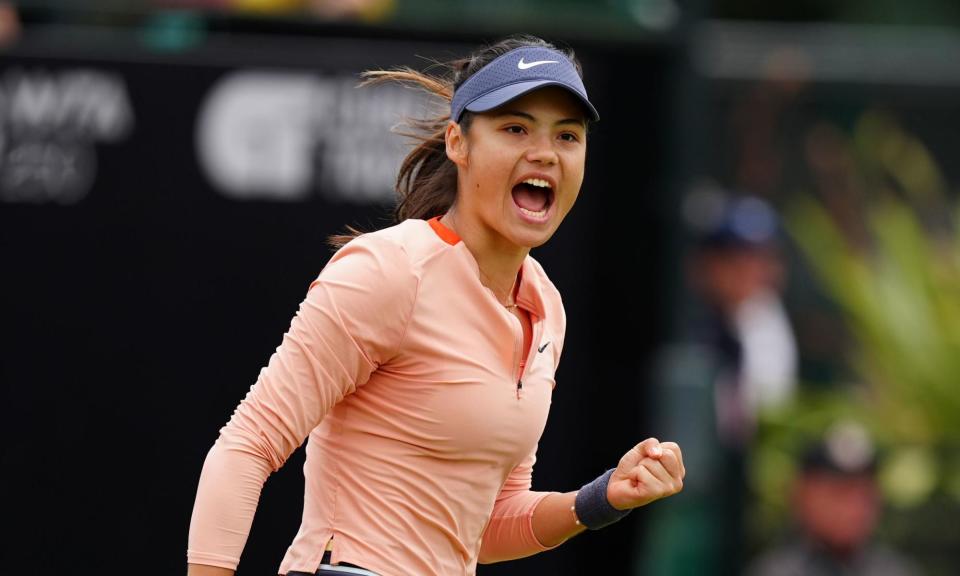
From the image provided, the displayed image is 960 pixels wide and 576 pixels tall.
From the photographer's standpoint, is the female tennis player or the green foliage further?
the green foliage

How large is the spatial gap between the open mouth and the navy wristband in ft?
1.74

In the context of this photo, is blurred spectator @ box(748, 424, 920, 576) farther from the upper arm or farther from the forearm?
Answer: the upper arm

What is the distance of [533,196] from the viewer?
3.44 m

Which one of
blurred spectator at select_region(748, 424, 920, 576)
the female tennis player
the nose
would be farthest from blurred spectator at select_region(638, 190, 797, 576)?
the nose

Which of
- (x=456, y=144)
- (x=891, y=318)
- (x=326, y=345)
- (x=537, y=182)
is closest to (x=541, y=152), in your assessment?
(x=537, y=182)

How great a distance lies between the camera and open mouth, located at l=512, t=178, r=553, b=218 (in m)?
3.38

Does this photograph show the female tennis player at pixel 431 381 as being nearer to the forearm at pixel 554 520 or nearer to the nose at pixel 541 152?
the nose at pixel 541 152

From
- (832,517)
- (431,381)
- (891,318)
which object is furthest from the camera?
(891,318)

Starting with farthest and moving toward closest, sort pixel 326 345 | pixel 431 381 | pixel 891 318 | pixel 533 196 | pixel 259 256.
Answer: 1. pixel 891 318
2. pixel 259 256
3. pixel 533 196
4. pixel 431 381
5. pixel 326 345

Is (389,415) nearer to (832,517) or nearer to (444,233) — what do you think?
(444,233)

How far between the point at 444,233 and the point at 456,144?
0.17 meters

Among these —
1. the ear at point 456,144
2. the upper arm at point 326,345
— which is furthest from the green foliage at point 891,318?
the upper arm at point 326,345

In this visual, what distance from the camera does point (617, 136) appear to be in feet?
21.7

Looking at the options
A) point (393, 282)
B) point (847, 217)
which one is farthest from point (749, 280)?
point (393, 282)
